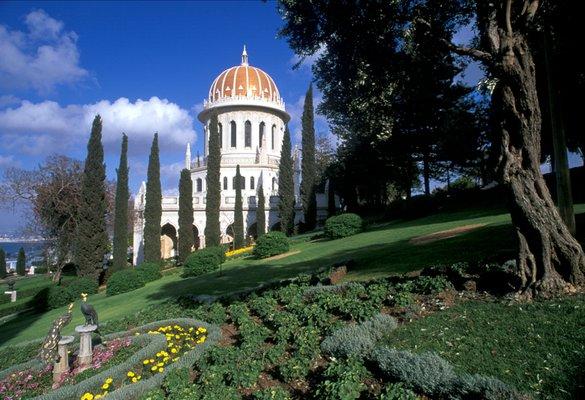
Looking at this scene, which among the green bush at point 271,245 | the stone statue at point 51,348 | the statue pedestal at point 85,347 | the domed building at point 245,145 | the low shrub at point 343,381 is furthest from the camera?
the domed building at point 245,145

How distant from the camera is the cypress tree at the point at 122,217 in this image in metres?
32.6

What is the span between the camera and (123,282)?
23.5m

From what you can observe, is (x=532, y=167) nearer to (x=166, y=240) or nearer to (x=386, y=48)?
(x=386, y=48)

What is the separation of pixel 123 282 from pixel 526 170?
22447mm

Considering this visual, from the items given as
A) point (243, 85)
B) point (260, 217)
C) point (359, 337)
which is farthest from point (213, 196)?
point (359, 337)

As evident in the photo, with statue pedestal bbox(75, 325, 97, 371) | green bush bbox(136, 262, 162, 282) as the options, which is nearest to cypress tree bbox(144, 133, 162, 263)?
green bush bbox(136, 262, 162, 282)

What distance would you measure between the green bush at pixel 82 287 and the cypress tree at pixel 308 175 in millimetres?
19748

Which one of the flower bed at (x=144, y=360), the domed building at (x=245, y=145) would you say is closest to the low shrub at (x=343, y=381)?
the flower bed at (x=144, y=360)

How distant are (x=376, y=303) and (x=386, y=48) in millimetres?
5836

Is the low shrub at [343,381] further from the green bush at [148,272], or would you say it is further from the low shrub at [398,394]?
the green bush at [148,272]

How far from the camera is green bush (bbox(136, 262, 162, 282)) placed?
83.2 feet

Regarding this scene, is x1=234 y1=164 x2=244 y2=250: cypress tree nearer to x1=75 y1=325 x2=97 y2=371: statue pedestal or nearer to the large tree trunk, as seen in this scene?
x1=75 y1=325 x2=97 y2=371: statue pedestal

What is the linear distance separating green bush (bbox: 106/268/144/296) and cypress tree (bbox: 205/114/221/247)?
11.9 metres

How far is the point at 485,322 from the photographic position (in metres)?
6.01
